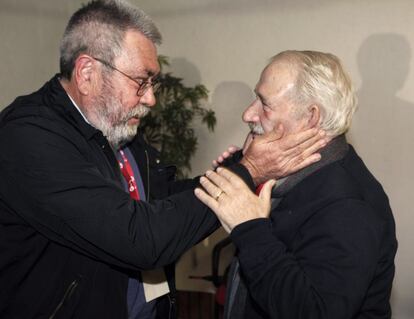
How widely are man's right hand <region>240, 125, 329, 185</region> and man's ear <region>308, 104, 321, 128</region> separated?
2.1 inches

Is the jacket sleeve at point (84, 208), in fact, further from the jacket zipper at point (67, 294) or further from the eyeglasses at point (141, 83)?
the eyeglasses at point (141, 83)

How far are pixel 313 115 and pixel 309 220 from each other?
335 mm

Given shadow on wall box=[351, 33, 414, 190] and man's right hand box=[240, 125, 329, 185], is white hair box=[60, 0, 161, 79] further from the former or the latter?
shadow on wall box=[351, 33, 414, 190]

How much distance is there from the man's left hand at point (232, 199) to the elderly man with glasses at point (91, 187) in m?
0.04

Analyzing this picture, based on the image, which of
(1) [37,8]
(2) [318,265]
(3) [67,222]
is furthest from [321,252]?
(1) [37,8]

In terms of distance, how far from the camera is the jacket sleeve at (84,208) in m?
1.26

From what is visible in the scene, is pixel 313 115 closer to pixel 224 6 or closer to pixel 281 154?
pixel 281 154

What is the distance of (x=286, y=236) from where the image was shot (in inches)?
53.9

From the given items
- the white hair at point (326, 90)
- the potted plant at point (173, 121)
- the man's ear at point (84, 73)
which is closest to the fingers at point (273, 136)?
the white hair at point (326, 90)

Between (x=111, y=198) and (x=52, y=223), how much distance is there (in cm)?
18

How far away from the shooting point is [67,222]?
1.28 meters

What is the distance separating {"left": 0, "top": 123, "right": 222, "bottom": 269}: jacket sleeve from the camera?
1262 millimetres

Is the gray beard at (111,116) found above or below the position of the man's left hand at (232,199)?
above

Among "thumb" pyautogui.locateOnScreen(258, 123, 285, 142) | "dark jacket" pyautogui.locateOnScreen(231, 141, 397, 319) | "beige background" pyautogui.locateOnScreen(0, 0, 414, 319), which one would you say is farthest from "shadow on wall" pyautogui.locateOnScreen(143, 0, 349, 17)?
"dark jacket" pyautogui.locateOnScreen(231, 141, 397, 319)
